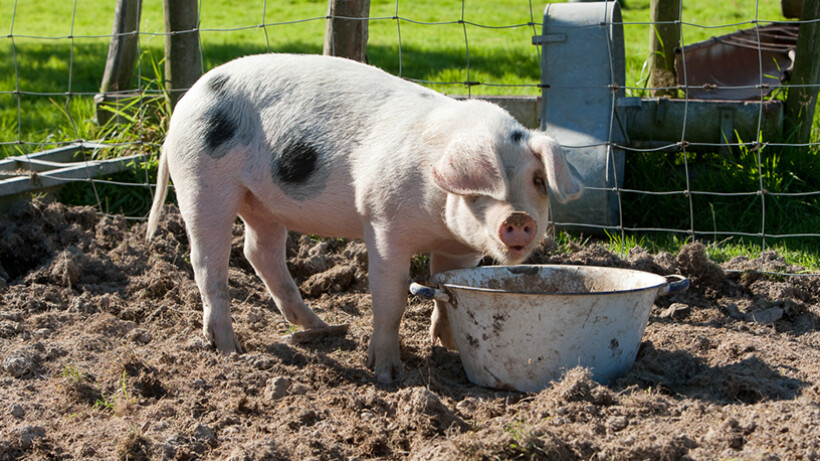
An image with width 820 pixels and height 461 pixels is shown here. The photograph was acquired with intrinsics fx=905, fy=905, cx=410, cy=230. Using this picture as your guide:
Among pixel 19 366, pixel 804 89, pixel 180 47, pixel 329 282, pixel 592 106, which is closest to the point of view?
pixel 19 366

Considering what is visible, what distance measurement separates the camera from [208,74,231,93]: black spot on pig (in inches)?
150

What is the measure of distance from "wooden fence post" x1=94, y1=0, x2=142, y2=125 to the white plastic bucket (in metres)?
4.03

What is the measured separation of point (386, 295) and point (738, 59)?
4335mm

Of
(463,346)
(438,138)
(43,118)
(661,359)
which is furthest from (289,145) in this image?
(43,118)

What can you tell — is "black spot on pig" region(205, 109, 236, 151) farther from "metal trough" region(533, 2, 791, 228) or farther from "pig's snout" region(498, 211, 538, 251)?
"metal trough" region(533, 2, 791, 228)

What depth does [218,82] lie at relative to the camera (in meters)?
3.84

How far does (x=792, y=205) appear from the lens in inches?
202

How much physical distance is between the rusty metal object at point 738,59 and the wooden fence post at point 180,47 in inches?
128

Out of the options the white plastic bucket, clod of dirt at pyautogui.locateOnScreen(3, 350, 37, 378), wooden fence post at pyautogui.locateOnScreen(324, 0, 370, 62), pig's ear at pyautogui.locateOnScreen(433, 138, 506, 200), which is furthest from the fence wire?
clod of dirt at pyautogui.locateOnScreen(3, 350, 37, 378)

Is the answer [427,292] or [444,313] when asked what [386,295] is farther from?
[444,313]

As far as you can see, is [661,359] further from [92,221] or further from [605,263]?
[92,221]

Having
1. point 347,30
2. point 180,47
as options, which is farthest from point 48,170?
point 347,30

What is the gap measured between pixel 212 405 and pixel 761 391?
190 cm

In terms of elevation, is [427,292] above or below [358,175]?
below
